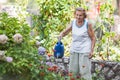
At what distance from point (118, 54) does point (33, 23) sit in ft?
6.42

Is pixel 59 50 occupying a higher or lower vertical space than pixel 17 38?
lower

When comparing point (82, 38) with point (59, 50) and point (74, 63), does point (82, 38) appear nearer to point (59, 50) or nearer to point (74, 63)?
point (74, 63)

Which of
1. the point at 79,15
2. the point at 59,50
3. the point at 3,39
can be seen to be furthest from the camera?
the point at 59,50

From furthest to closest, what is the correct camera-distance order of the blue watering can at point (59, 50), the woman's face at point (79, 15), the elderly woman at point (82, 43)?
the blue watering can at point (59, 50) → the elderly woman at point (82, 43) → the woman's face at point (79, 15)

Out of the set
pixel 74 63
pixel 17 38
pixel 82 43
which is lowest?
pixel 74 63

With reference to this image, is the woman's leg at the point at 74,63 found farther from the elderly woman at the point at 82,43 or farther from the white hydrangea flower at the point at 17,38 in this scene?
the white hydrangea flower at the point at 17,38

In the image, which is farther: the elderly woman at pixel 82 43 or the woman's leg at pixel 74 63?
the woman's leg at pixel 74 63

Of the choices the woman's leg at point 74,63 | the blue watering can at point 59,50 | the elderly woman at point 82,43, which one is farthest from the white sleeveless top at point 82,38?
the blue watering can at point 59,50

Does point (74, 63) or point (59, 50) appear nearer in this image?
point (74, 63)

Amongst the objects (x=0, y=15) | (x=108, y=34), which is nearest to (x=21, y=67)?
(x=0, y=15)

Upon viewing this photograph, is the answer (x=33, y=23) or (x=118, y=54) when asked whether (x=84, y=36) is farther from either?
(x=33, y=23)

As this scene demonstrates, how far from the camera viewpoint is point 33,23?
301 inches

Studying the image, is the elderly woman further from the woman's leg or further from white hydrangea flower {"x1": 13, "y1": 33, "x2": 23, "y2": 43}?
white hydrangea flower {"x1": 13, "y1": 33, "x2": 23, "y2": 43}

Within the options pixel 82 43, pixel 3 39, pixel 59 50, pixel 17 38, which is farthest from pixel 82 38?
pixel 3 39
